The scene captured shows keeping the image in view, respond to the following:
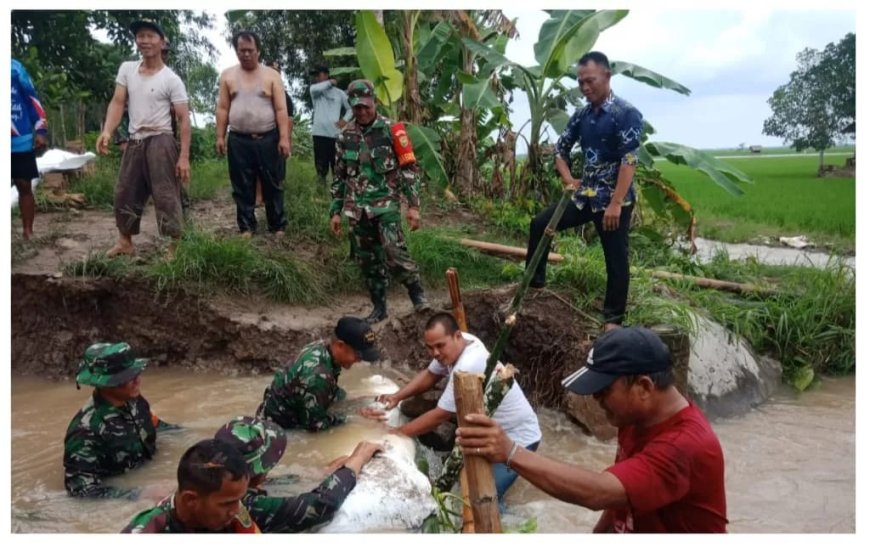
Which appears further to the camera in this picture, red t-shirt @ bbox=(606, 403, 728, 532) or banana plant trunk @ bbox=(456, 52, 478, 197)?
banana plant trunk @ bbox=(456, 52, 478, 197)

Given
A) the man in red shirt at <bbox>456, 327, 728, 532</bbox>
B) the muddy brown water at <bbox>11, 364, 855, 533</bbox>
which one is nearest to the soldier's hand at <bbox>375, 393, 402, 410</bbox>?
the muddy brown water at <bbox>11, 364, 855, 533</bbox>

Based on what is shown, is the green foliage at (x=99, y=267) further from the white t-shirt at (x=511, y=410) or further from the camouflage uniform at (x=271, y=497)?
the camouflage uniform at (x=271, y=497)

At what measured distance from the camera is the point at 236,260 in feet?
20.3

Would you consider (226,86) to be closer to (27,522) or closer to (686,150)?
(27,522)

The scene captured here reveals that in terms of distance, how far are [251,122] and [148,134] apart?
94 centimetres

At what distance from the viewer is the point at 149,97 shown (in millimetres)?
5828

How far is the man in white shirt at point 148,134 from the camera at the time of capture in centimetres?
581

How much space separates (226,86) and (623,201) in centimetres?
372

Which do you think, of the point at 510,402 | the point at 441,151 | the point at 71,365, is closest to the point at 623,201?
the point at 510,402

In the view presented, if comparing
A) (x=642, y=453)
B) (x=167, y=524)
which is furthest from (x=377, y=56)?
(x=642, y=453)

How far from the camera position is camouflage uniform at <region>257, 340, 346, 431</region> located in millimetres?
4070

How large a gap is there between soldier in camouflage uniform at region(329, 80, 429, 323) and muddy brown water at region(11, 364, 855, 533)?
101cm

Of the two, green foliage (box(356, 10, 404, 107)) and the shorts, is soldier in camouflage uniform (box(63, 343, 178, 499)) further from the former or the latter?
green foliage (box(356, 10, 404, 107))

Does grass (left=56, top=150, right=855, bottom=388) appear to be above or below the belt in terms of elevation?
below
